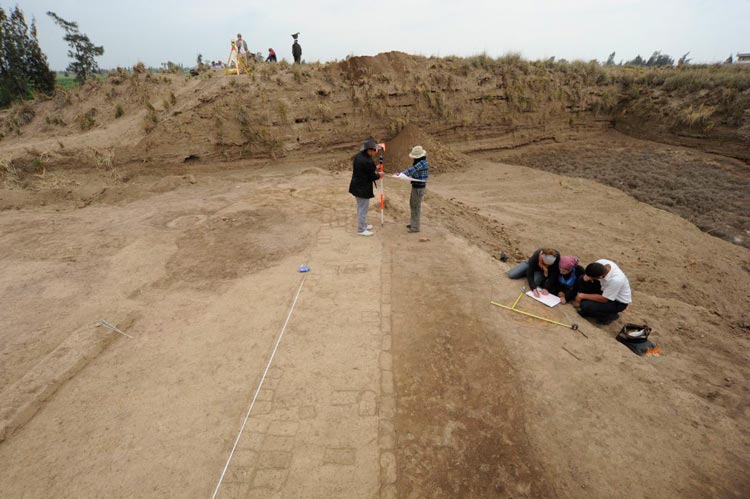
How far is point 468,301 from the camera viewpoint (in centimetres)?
473

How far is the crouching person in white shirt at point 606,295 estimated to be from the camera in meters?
4.71

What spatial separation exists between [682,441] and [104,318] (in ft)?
21.2

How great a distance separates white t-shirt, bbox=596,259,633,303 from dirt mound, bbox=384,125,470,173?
930 centimetres

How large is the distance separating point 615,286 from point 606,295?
0.18m

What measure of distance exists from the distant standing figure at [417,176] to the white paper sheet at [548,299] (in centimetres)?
258

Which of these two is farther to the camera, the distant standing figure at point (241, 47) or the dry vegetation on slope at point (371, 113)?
the distant standing figure at point (241, 47)

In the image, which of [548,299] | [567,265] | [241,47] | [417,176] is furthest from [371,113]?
[548,299]

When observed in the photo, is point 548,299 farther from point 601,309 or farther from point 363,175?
point 363,175

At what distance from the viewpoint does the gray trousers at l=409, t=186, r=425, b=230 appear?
6.49 metres

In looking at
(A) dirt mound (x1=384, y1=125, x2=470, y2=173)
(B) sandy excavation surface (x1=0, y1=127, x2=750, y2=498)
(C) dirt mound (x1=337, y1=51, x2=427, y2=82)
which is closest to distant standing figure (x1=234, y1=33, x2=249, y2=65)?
(C) dirt mound (x1=337, y1=51, x2=427, y2=82)

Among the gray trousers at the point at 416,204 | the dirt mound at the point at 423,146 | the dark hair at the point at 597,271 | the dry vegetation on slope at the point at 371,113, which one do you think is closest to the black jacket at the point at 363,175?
the gray trousers at the point at 416,204

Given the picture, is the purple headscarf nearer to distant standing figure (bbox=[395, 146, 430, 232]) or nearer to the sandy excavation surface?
the sandy excavation surface

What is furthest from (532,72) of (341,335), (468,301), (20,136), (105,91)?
(20,136)

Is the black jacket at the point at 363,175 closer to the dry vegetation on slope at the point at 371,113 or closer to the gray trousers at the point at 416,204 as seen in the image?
the gray trousers at the point at 416,204
